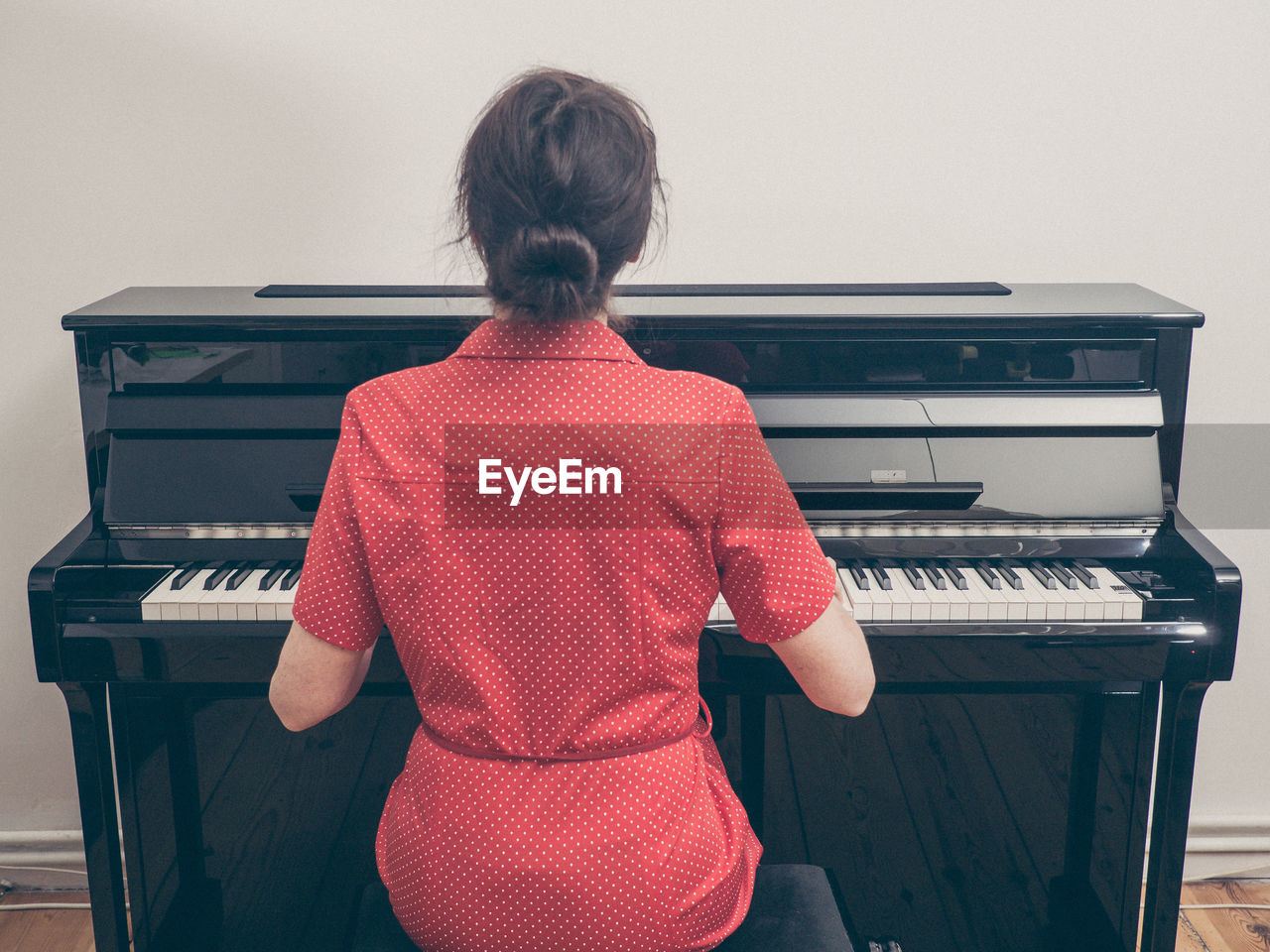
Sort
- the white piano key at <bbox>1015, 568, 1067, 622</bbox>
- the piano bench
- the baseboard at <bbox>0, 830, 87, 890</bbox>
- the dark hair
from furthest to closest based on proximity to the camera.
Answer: the baseboard at <bbox>0, 830, 87, 890</bbox> < the white piano key at <bbox>1015, 568, 1067, 622</bbox> < the piano bench < the dark hair

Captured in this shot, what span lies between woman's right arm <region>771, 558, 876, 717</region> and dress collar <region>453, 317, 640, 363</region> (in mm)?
311

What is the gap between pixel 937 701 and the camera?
167 centimetres

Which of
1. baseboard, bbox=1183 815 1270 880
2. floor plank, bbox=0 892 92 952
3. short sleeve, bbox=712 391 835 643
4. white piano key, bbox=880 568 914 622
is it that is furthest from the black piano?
baseboard, bbox=1183 815 1270 880

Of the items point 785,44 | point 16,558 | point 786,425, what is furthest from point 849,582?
point 16,558

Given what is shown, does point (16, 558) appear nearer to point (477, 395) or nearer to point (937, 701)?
point (477, 395)

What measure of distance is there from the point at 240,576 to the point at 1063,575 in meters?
1.24

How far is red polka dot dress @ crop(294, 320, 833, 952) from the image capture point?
2.91 ft

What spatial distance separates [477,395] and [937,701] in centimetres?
110

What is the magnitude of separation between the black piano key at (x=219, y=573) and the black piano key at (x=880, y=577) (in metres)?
0.97

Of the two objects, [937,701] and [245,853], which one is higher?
[937,701]

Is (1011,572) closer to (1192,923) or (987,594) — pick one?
(987,594)

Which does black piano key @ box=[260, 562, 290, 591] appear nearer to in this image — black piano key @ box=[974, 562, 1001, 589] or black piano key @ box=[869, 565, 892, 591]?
black piano key @ box=[869, 565, 892, 591]

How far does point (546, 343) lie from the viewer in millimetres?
905

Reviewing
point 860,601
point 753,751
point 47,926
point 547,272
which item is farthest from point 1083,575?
point 47,926
